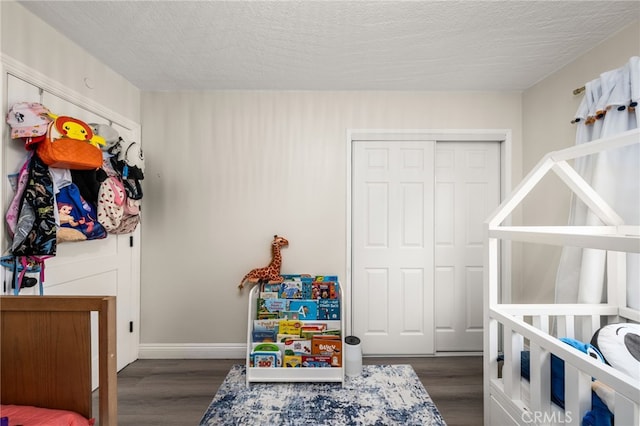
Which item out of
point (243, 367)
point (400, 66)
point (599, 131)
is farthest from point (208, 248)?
point (599, 131)

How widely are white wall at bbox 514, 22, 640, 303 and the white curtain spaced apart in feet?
0.75

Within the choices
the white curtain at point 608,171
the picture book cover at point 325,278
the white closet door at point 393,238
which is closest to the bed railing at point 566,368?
the white curtain at point 608,171

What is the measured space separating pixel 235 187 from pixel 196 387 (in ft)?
4.96

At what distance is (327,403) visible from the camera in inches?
70.8

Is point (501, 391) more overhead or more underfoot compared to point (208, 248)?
more underfoot

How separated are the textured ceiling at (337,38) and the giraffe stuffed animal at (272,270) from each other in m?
1.29

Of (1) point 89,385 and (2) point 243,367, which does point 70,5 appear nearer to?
(1) point 89,385

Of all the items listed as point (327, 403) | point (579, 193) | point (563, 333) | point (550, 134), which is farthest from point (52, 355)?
point (550, 134)

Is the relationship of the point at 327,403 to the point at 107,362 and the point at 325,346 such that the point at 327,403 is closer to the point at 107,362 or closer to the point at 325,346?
the point at 325,346

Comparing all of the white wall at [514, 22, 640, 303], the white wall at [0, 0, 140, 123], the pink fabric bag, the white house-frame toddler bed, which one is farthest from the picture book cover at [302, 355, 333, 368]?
the white wall at [0, 0, 140, 123]

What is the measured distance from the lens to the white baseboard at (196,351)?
242 cm

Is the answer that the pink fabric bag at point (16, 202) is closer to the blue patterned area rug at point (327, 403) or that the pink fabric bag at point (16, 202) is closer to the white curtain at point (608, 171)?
the blue patterned area rug at point (327, 403)

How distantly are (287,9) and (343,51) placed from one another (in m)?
0.48

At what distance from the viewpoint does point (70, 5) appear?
147 centimetres
